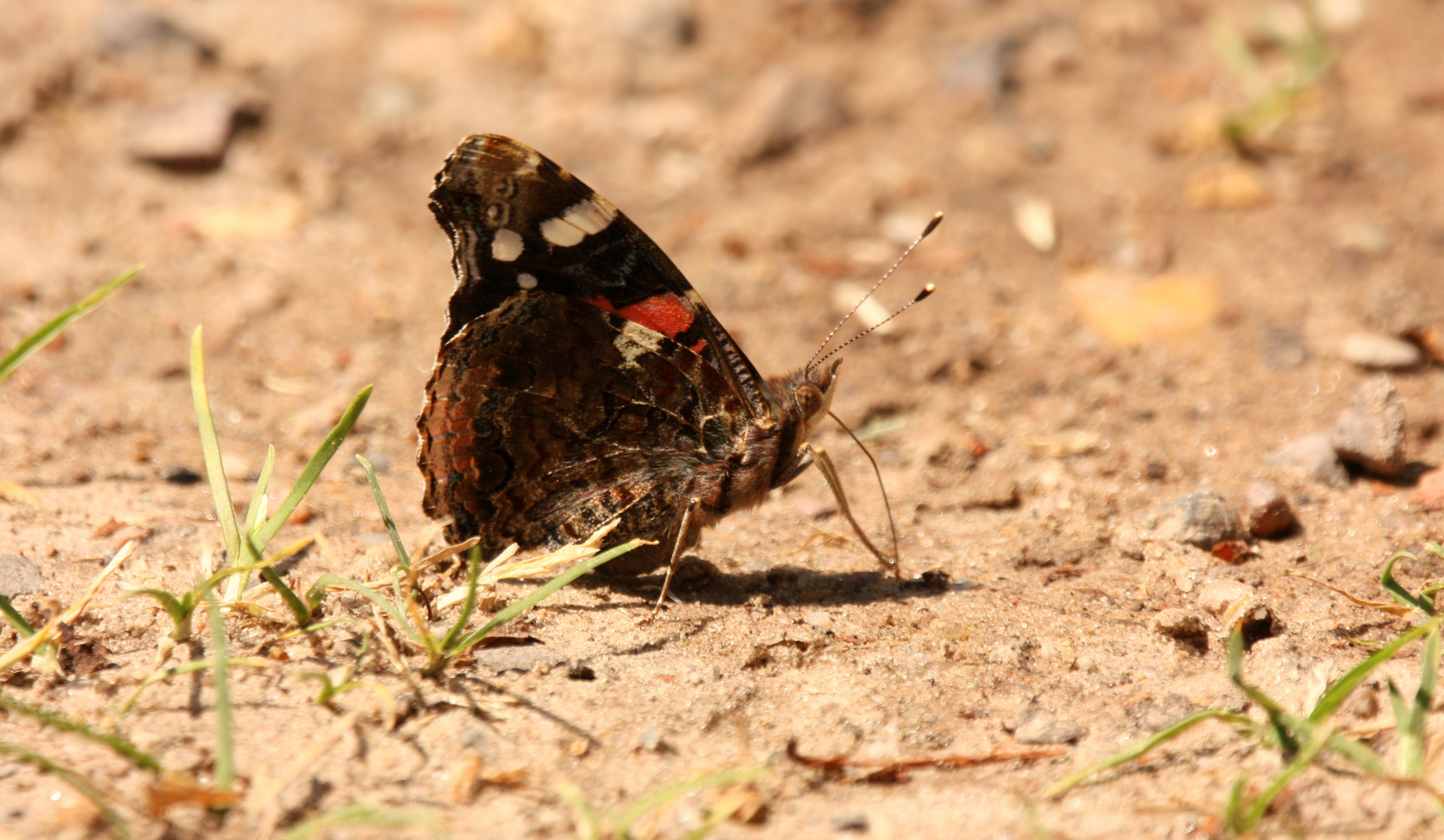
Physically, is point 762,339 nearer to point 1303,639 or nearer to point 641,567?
point 641,567

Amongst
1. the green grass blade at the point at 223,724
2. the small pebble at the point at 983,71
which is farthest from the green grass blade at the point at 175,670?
the small pebble at the point at 983,71

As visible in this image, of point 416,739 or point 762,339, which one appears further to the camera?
point 762,339

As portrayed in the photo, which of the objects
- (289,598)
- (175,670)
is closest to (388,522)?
(289,598)

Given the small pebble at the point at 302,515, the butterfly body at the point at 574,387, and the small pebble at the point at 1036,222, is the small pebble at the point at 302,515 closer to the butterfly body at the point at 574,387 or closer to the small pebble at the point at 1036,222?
the butterfly body at the point at 574,387

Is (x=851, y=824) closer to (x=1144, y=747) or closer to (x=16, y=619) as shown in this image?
(x=1144, y=747)

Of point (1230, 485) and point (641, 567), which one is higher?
point (641, 567)

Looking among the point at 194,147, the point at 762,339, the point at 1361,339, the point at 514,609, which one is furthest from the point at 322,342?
the point at 1361,339

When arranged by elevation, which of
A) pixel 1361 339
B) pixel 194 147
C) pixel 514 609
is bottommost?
pixel 1361 339
